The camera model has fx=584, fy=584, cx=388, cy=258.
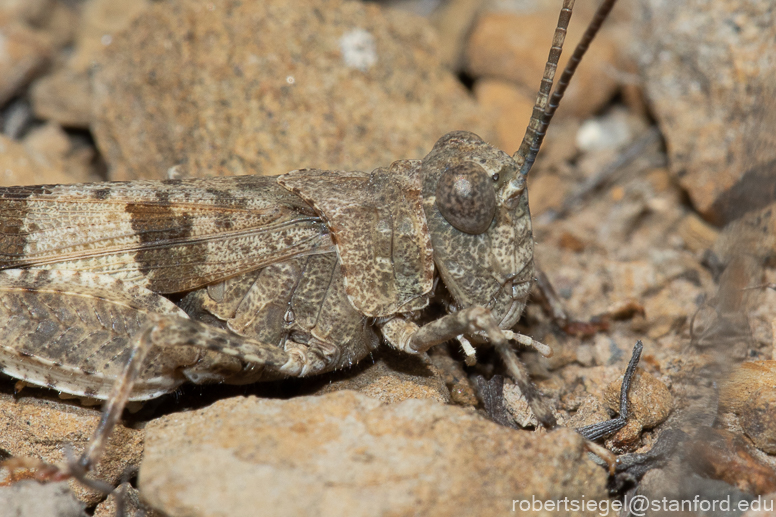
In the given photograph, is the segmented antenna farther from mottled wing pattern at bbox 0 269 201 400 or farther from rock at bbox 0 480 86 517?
rock at bbox 0 480 86 517

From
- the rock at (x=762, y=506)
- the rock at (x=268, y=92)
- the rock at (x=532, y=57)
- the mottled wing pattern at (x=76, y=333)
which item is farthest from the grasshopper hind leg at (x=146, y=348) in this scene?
the rock at (x=532, y=57)

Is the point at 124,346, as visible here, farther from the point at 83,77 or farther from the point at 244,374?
the point at 83,77

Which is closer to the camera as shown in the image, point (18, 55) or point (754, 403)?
point (754, 403)

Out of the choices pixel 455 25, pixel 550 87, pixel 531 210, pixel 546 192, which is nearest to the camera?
pixel 550 87

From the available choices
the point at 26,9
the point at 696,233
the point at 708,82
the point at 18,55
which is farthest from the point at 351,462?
the point at 26,9

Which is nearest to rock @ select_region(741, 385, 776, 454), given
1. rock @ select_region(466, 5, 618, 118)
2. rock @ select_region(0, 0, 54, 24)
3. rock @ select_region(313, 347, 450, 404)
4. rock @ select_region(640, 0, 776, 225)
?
rock @ select_region(313, 347, 450, 404)

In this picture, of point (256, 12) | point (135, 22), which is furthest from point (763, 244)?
point (135, 22)

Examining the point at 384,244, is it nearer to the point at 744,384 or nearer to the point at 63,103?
the point at 744,384

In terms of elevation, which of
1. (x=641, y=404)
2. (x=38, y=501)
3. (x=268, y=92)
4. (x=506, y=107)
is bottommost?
(x=38, y=501)
